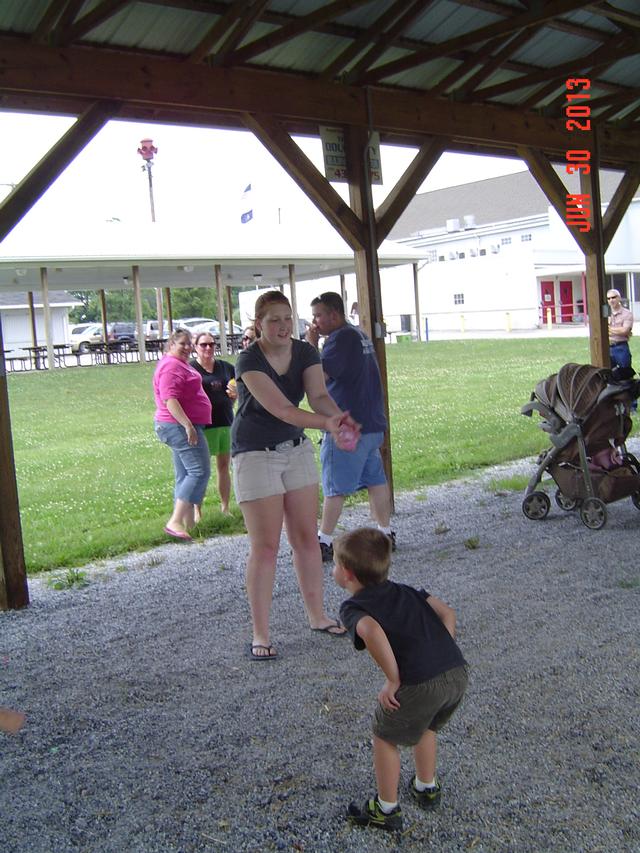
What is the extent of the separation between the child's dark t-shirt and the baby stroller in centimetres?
430

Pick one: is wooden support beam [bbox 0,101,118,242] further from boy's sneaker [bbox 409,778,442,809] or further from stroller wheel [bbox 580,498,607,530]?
stroller wheel [bbox 580,498,607,530]

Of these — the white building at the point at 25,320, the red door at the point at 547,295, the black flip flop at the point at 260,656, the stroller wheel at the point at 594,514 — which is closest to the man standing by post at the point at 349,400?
the black flip flop at the point at 260,656

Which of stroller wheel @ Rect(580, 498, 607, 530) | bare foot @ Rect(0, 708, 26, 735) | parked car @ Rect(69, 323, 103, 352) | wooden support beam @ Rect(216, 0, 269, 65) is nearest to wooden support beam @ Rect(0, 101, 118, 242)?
wooden support beam @ Rect(216, 0, 269, 65)

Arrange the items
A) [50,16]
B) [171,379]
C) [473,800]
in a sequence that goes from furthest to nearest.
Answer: [171,379]
[50,16]
[473,800]

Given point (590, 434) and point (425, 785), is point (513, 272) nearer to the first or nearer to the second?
point (590, 434)

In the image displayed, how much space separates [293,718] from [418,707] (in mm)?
1155

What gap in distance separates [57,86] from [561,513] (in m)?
4.97

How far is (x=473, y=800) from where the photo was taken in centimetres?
290

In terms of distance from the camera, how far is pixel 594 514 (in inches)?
261

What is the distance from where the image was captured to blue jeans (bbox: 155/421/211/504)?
6.97 metres

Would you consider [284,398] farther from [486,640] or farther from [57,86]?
[57,86]

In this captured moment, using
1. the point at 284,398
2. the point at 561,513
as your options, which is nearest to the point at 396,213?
the point at 561,513

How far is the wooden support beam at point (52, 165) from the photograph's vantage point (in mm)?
5102

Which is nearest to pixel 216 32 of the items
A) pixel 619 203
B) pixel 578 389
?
pixel 578 389
